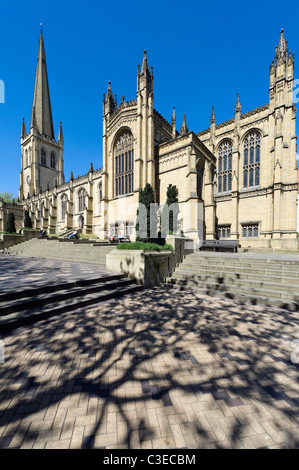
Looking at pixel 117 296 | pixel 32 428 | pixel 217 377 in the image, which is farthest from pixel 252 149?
pixel 32 428

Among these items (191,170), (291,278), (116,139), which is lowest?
(291,278)

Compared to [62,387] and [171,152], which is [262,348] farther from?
[171,152]

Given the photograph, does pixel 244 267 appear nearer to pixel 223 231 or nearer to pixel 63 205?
pixel 223 231

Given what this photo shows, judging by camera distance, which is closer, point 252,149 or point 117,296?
point 117,296

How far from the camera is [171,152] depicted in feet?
70.9

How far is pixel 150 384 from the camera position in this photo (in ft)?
7.79

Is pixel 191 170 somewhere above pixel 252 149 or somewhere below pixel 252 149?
below

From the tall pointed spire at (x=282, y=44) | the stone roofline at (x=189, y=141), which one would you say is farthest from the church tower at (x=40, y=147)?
the tall pointed spire at (x=282, y=44)

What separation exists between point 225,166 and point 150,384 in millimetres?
29128

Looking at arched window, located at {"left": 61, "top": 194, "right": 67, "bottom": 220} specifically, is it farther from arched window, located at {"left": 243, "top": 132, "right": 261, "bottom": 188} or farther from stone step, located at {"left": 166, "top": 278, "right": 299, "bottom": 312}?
stone step, located at {"left": 166, "top": 278, "right": 299, "bottom": 312}

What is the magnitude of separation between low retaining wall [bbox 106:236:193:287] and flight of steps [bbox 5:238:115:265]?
2.86 metres

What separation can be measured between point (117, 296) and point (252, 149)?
90.2 feet

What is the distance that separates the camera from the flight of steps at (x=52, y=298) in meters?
3.99

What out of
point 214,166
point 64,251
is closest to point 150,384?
point 64,251
